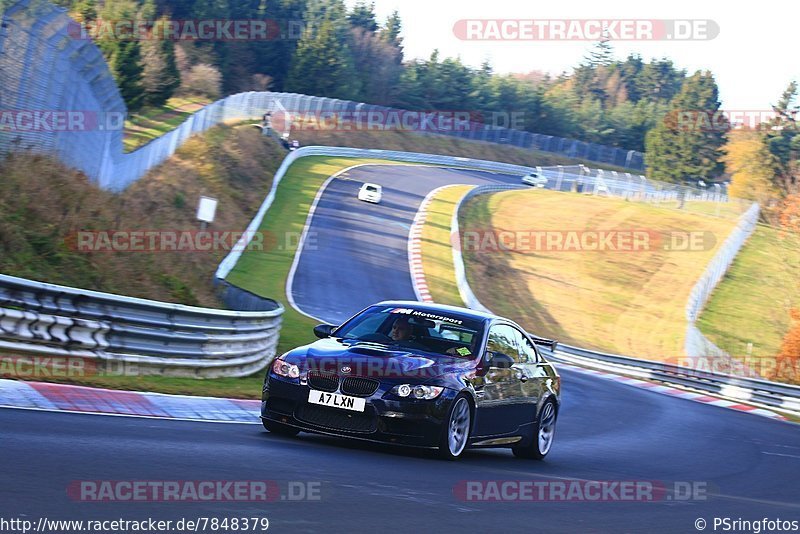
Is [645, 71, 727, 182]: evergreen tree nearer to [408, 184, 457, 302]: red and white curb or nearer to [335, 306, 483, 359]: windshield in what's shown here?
[408, 184, 457, 302]: red and white curb

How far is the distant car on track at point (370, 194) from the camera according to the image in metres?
56.3

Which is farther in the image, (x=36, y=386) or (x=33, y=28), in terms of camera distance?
(x=33, y=28)

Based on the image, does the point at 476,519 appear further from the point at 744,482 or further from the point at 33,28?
the point at 33,28

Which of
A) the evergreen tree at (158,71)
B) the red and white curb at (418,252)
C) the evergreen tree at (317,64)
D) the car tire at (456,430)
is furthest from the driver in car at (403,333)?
the evergreen tree at (317,64)

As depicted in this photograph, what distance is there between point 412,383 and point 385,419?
37 centimetres

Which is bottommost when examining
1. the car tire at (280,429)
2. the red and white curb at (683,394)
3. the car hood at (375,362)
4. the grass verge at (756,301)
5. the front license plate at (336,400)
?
the grass verge at (756,301)

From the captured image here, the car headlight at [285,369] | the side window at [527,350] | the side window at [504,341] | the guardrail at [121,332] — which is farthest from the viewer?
the side window at [527,350]

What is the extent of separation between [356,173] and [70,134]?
1765 inches

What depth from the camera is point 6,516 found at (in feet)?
16.2

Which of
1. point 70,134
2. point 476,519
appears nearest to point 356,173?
point 70,134

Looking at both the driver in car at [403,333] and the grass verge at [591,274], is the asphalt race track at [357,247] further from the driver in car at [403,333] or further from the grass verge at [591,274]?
the driver in car at [403,333]

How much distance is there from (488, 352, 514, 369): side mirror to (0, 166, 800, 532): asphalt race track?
2.91 ft

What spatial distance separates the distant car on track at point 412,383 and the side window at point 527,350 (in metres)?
0.12

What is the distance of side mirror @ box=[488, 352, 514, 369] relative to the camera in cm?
1005
